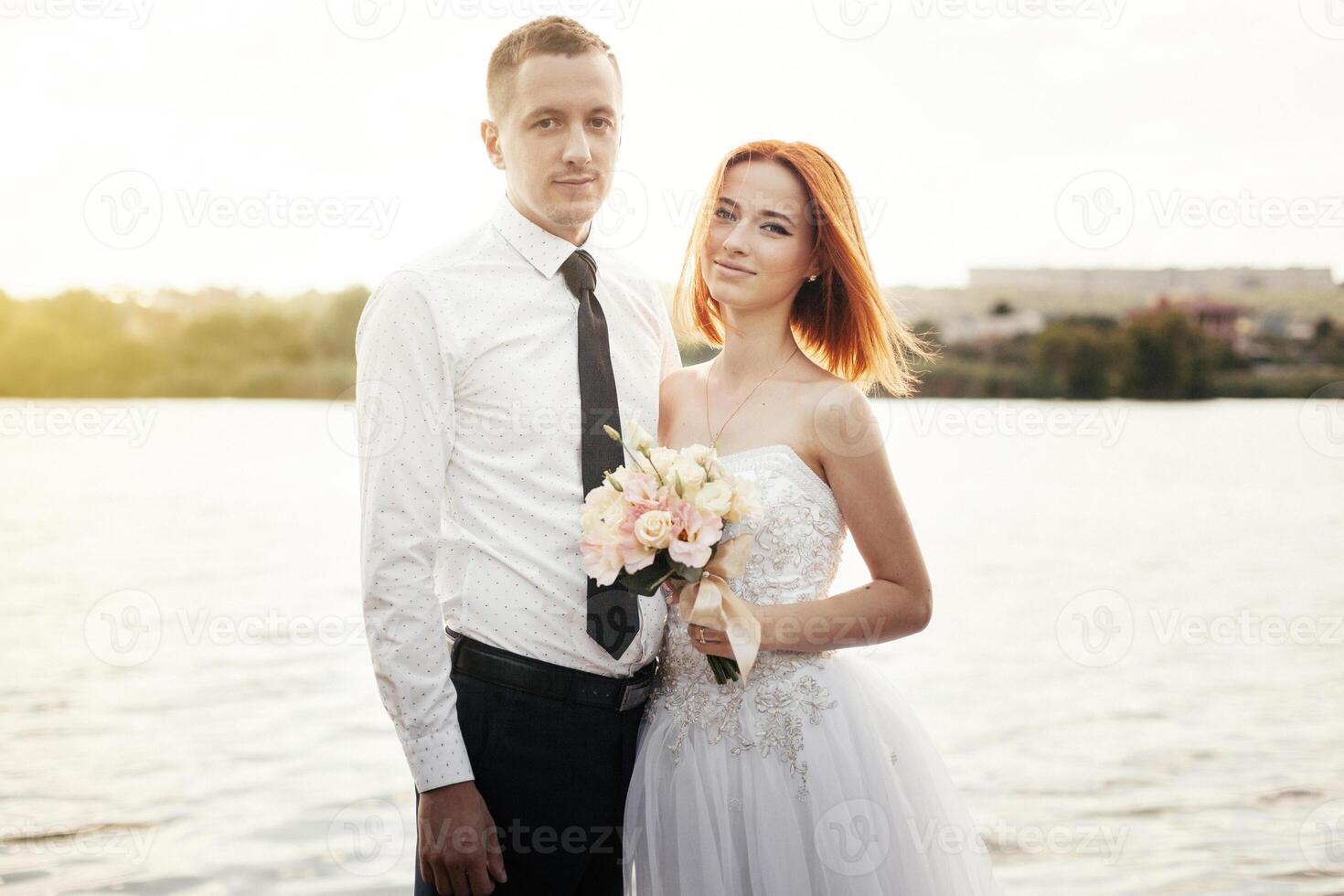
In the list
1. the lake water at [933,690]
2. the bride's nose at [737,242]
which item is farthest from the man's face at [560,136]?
the lake water at [933,690]

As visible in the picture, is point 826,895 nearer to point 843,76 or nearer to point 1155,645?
point 1155,645

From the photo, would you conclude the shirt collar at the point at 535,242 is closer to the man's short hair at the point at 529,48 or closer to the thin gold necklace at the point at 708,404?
the man's short hair at the point at 529,48

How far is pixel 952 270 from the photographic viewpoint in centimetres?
2080

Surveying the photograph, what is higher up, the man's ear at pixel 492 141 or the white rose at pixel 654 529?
the man's ear at pixel 492 141

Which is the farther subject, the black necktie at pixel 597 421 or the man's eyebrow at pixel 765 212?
the man's eyebrow at pixel 765 212

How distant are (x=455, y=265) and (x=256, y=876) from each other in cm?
342

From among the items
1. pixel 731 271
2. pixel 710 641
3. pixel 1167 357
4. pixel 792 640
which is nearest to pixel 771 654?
pixel 792 640

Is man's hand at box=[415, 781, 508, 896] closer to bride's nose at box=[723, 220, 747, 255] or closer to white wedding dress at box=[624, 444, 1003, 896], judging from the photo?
white wedding dress at box=[624, 444, 1003, 896]

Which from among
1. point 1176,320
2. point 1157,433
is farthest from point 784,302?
point 1157,433

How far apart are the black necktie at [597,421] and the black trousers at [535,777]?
17 cm

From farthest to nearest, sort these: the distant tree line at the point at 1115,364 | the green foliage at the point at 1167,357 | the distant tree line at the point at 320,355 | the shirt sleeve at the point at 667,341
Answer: the green foliage at the point at 1167,357 < the distant tree line at the point at 1115,364 < the distant tree line at the point at 320,355 < the shirt sleeve at the point at 667,341

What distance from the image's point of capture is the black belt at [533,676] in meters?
2.18

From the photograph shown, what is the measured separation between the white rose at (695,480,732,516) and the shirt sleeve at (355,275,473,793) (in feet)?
1.67

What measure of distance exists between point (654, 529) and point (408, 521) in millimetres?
478
